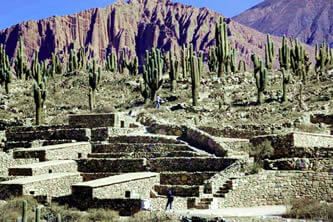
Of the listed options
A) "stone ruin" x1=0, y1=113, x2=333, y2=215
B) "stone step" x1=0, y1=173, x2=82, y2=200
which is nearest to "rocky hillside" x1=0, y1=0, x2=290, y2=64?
"stone ruin" x1=0, y1=113, x2=333, y2=215

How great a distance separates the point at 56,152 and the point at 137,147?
3766 millimetres

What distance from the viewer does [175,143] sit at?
34688 millimetres

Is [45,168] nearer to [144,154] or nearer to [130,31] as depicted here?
[144,154]

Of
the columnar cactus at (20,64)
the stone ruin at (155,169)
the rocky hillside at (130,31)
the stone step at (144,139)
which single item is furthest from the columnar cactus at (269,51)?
the rocky hillside at (130,31)

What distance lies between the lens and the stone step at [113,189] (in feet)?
89.7

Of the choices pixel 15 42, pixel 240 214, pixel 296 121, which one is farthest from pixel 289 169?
pixel 15 42

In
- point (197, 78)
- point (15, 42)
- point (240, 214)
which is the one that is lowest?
point (240, 214)

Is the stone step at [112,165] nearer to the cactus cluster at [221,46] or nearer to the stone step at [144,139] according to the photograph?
the stone step at [144,139]

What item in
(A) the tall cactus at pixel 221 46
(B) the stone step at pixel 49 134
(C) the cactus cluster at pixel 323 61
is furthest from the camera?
(C) the cactus cluster at pixel 323 61

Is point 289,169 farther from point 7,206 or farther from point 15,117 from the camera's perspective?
point 15,117

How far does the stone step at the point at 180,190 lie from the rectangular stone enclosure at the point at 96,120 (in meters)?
9.37

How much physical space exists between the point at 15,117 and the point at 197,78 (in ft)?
43.4

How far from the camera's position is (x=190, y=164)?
3114 cm

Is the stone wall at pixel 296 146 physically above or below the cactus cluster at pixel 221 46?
below
